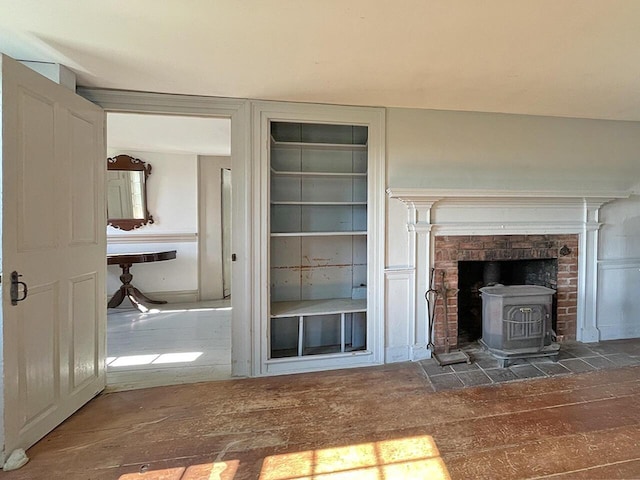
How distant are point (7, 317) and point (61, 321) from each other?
0.37m

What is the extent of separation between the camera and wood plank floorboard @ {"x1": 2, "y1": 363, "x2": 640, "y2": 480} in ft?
5.47

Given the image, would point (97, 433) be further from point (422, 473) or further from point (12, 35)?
point (12, 35)

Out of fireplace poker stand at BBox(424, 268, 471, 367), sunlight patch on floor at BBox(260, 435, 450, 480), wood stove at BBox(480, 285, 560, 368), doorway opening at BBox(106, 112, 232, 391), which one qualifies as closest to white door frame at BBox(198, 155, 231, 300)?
doorway opening at BBox(106, 112, 232, 391)

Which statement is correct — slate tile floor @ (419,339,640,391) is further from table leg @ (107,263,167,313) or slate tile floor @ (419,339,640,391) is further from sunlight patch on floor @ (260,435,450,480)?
table leg @ (107,263,167,313)

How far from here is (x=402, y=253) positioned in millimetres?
2910

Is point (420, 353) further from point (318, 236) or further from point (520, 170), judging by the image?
point (520, 170)

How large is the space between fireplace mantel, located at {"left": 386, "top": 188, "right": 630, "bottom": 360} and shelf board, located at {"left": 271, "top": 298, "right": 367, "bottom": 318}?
0.34 meters

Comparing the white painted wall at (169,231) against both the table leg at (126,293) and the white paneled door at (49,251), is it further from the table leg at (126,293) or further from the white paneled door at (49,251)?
the white paneled door at (49,251)

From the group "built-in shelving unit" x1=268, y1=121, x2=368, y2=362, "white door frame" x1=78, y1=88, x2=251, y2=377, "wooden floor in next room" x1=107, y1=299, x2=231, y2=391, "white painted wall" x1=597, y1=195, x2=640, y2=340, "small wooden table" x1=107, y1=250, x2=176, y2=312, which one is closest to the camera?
"white door frame" x1=78, y1=88, x2=251, y2=377

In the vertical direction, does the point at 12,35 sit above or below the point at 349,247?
above

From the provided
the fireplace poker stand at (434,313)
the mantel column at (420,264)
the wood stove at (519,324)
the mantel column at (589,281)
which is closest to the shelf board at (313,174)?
the mantel column at (420,264)

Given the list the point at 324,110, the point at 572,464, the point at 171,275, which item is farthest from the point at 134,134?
the point at 572,464

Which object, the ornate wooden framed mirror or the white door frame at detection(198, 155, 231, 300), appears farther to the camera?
the white door frame at detection(198, 155, 231, 300)

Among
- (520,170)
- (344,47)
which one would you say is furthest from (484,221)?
(344,47)
